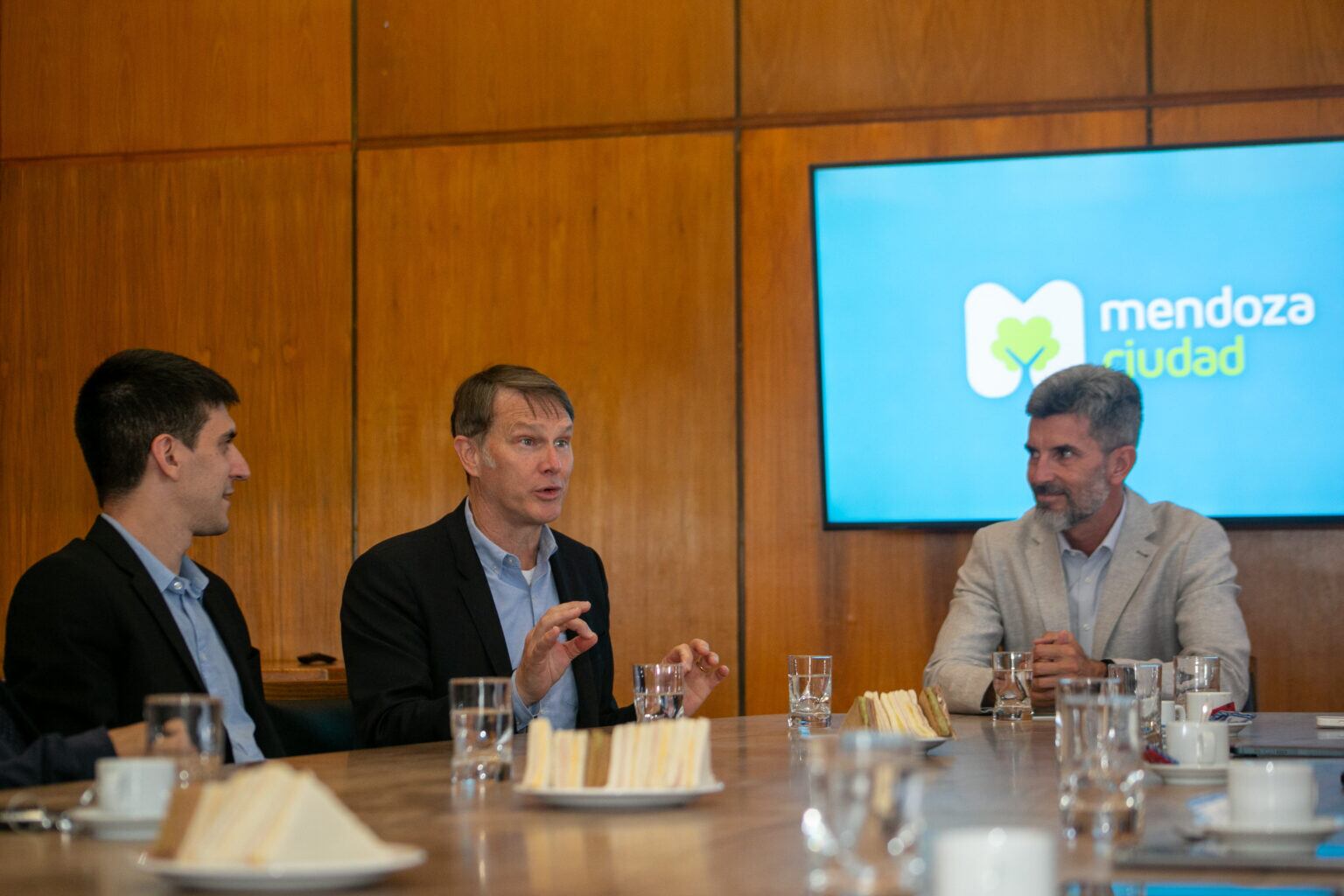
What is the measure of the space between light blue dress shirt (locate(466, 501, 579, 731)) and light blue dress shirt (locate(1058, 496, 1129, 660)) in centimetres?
135

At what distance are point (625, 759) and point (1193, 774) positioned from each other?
76 centimetres

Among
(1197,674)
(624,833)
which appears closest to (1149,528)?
(1197,674)

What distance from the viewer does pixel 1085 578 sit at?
396 cm

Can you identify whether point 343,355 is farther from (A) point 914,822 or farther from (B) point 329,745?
(A) point 914,822

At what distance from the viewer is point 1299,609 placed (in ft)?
15.0

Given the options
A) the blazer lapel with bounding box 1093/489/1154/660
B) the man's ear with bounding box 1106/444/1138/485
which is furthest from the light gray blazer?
the man's ear with bounding box 1106/444/1138/485

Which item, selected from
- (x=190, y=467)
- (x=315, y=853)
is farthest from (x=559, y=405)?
(x=315, y=853)

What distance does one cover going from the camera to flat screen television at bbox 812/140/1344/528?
4488mm

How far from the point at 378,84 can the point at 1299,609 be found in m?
3.39

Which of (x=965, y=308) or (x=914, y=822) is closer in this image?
(x=914, y=822)

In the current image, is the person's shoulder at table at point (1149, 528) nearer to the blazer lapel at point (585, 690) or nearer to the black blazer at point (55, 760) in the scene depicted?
the blazer lapel at point (585, 690)

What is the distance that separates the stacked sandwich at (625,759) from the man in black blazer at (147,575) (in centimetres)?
111

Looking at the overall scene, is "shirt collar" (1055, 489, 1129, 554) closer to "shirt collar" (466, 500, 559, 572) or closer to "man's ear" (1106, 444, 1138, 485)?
"man's ear" (1106, 444, 1138, 485)

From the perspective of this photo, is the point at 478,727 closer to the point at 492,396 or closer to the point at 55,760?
the point at 55,760
